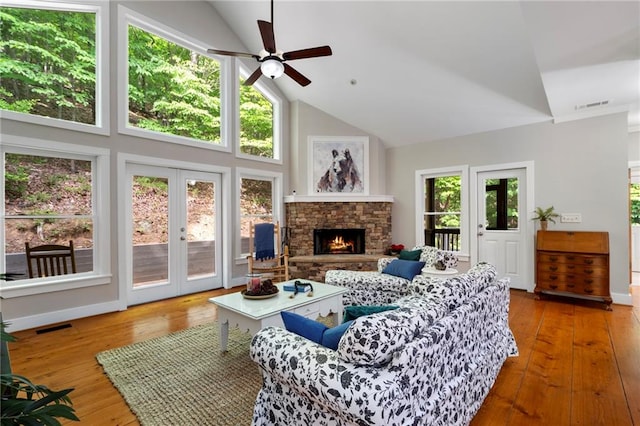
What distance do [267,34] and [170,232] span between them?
10.0 feet

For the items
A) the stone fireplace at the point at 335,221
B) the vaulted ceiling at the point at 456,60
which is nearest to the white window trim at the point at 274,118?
the vaulted ceiling at the point at 456,60

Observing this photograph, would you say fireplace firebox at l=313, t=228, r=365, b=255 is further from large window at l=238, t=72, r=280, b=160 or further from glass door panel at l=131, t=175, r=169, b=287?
glass door panel at l=131, t=175, r=169, b=287

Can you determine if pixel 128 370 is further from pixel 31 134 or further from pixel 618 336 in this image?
pixel 618 336

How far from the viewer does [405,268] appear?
3.54 metres

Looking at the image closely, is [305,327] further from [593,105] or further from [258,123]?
[258,123]

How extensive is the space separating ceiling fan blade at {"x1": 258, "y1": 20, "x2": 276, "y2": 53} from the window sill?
129 inches

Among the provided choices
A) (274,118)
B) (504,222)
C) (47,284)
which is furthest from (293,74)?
(504,222)

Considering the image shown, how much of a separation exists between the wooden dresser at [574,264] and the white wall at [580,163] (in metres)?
0.29

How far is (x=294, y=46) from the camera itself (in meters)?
4.86

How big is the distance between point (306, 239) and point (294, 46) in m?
3.31

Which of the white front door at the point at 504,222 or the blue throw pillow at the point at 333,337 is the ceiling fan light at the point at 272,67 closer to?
the blue throw pillow at the point at 333,337

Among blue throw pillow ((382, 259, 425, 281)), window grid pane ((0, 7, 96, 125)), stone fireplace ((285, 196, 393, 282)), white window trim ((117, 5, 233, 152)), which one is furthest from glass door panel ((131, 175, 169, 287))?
blue throw pillow ((382, 259, 425, 281))

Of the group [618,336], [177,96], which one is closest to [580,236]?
[618,336]

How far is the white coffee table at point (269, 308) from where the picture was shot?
2.33 m
